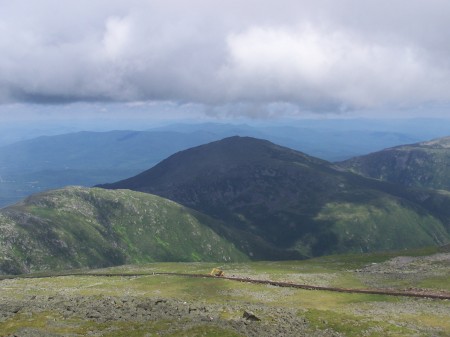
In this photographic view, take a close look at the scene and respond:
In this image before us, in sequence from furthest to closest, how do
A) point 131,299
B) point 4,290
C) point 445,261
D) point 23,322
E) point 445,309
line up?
point 445,261 < point 4,290 < point 131,299 < point 445,309 < point 23,322

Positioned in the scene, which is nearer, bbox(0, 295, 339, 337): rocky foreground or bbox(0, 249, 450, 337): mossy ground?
bbox(0, 295, 339, 337): rocky foreground

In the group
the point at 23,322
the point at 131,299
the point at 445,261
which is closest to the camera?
the point at 23,322

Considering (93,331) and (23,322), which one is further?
(23,322)

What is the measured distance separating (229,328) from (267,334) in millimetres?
5223

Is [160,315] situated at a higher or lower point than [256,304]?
higher

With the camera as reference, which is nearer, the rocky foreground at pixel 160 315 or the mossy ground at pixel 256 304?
the rocky foreground at pixel 160 315

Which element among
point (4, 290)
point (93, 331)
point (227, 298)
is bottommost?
point (4, 290)

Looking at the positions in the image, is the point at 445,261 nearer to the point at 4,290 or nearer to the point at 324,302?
the point at 324,302

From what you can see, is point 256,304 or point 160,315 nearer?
point 160,315

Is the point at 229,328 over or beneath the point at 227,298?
over

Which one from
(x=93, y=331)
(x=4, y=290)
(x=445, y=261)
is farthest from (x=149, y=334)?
(x=445, y=261)

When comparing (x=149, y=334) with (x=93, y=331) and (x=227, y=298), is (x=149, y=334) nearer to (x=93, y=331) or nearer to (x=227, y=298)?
(x=93, y=331)

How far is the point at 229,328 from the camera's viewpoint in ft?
193

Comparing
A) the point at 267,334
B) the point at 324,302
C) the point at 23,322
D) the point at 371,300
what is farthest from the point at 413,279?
the point at 23,322
